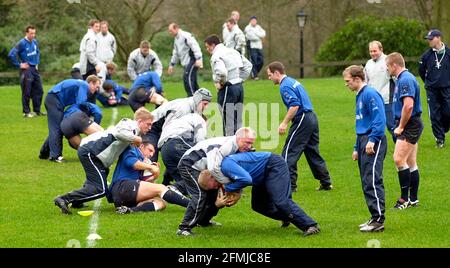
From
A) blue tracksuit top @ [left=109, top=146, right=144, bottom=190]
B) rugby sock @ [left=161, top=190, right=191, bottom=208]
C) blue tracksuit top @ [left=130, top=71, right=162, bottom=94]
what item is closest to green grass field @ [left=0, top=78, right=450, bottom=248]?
rugby sock @ [left=161, top=190, right=191, bottom=208]

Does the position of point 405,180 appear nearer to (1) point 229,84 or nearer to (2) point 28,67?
(1) point 229,84

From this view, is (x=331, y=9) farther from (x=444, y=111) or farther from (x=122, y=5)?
(x=444, y=111)

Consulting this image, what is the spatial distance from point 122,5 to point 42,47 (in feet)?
13.1

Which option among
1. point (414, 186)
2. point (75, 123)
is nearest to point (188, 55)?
point (75, 123)

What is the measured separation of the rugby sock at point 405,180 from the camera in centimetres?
1279

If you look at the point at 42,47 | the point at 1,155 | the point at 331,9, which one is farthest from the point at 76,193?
the point at 331,9

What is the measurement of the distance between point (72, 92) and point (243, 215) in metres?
6.04

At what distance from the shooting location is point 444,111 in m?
18.3

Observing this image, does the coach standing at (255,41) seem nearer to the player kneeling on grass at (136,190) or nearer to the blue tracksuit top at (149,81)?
the blue tracksuit top at (149,81)

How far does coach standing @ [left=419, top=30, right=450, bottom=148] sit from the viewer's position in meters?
18.1

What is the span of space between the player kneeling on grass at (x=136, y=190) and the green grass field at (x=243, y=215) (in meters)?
0.19

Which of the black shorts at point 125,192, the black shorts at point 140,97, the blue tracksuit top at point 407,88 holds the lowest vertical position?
the black shorts at point 125,192

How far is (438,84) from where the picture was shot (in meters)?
18.2

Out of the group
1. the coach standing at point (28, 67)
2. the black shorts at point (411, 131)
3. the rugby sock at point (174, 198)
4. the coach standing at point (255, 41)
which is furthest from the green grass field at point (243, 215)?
the coach standing at point (255, 41)
